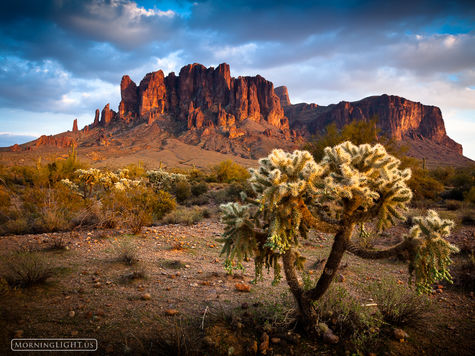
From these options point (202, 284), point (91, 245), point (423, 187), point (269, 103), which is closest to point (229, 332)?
point (202, 284)

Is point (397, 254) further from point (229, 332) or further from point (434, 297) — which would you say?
point (434, 297)

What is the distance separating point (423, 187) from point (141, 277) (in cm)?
2018

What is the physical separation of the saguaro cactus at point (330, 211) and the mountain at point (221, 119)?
303 ft

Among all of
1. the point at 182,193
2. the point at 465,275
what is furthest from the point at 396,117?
the point at 465,275

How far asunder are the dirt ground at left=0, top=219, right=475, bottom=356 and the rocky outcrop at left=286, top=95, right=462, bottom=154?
133 m

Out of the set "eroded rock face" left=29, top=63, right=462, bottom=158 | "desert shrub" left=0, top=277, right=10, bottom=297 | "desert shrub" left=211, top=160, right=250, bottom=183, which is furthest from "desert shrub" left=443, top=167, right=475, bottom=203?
"eroded rock face" left=29, top=63, right=462, bottom=158

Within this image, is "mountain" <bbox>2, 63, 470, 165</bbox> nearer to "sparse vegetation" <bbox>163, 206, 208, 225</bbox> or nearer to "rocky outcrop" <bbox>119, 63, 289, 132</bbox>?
"rocky outcrop" <bbox>119, 63, 289, 132</bbox>

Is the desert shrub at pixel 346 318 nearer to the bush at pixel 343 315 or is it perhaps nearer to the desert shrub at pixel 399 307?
the bush at pixel 343 315

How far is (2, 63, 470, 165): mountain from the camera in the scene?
105875 mm

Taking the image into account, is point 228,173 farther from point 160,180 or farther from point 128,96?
point 128,96

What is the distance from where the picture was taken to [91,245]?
21.8ft

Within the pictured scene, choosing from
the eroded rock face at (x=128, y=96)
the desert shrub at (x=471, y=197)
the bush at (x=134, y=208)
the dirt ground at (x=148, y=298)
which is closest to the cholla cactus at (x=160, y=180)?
the bush at (x=134, y=208)

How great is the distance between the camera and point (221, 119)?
4934 inches

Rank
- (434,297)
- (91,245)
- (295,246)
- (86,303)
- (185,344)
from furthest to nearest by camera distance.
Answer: (91,245) → (434,297) → (86,303) → (295,246) → (185,344)
